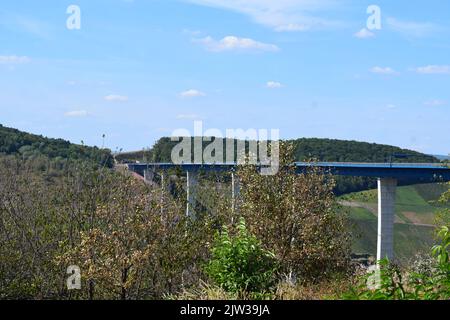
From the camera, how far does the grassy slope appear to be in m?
113

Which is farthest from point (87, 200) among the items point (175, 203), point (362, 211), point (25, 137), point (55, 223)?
point (362, 211)

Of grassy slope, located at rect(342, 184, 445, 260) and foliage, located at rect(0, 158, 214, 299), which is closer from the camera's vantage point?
foliage, located at rect(0, 158, 214, 299)

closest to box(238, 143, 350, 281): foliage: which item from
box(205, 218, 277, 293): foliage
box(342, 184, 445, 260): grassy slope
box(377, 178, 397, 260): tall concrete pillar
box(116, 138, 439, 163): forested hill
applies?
box(205, 218, 277, 293): foliage

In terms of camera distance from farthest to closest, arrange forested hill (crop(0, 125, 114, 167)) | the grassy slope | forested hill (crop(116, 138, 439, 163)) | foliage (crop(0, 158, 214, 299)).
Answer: the grassy slope → forested hill (crop(116, 138, 439, 163)) → forested hill (crop(0, 125, 114, 167)) → foliage (crop(0, 158, 214, 299))

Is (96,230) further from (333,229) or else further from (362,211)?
(362,211)

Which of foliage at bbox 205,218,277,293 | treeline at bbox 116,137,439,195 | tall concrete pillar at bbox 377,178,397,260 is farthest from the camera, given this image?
treeline at bbox 116,137,439,195

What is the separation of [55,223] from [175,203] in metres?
3.85

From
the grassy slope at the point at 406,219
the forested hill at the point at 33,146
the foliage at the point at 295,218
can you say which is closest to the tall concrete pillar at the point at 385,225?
the forested hill at the point at 33,146

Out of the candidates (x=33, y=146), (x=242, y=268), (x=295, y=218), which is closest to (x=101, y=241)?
(x=295, y=218)

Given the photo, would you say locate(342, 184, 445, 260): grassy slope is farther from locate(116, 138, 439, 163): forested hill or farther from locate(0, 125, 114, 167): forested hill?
locate(0, 125, 114, 167): forested hill

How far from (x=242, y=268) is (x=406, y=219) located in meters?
121

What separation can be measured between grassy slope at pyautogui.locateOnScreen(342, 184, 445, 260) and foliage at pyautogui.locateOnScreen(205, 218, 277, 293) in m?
95.4

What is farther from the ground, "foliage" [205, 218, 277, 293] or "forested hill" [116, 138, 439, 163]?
"forested hill" [116, 138, 439, 163]

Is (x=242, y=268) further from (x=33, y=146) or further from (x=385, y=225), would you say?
(x=33, y=146)
